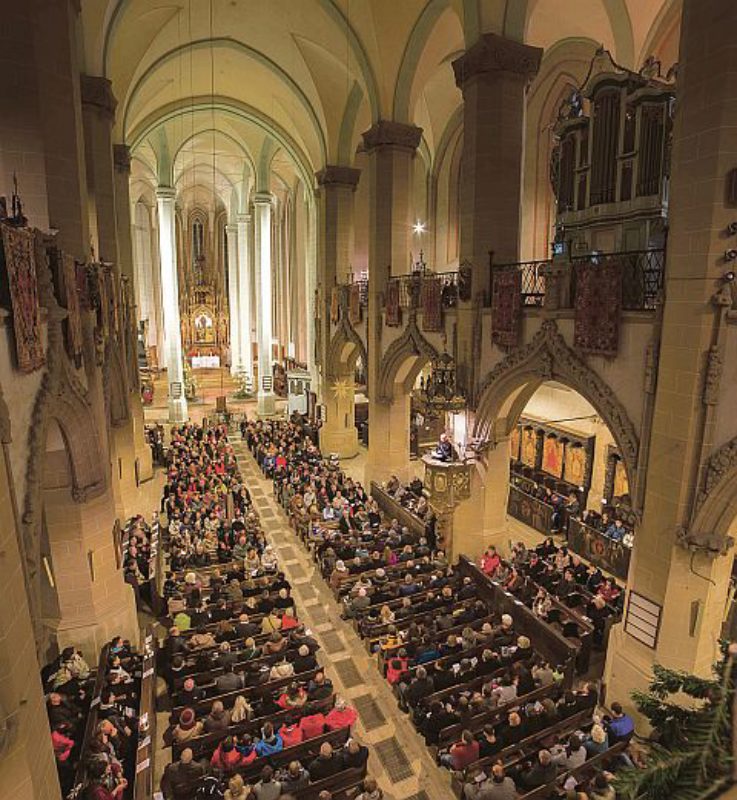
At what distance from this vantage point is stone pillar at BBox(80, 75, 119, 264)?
13.0 metres

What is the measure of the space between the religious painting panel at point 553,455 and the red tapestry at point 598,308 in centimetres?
822

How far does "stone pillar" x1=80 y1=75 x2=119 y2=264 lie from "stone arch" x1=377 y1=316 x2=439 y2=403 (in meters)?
7.75

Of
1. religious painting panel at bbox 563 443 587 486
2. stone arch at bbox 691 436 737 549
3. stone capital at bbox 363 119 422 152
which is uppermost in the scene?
stone capital at bbox 363 119 422 152

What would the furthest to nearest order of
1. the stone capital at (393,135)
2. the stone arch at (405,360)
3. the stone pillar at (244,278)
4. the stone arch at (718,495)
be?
the stone pillar at (244,278) < the stone capital at (393,135) < the stone arch at (405,360) < the stone arch at (718,495)

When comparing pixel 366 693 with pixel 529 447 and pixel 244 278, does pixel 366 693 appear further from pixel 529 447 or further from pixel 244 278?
pixel 244 278

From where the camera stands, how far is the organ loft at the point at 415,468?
6414 millimetres

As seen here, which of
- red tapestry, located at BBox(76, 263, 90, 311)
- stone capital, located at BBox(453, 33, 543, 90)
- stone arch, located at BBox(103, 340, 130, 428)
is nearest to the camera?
red tapestry, located at BBox(76, 263, 90, 311)

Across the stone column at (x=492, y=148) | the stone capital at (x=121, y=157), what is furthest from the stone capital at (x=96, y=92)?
the stone column at (x=492, y=148)

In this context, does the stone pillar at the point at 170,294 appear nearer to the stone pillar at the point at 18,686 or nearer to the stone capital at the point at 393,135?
the stone capital at the point at 393,135

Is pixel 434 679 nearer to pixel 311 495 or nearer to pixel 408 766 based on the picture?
pixel 408 766

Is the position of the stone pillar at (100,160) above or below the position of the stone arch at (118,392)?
above

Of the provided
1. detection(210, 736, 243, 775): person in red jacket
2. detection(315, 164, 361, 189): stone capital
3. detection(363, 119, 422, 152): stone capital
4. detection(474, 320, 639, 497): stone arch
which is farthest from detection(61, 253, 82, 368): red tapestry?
detection(315, 164, 361, 189): stone capital

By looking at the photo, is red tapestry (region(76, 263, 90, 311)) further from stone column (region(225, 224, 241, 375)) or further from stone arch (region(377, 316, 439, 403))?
stone column (region(225, 224, 241, 375))

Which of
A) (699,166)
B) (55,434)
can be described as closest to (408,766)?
(55,434)
